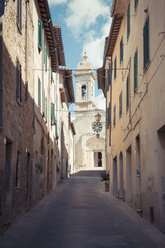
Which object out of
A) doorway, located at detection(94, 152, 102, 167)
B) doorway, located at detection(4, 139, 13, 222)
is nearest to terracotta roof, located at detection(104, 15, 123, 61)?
doorway, located at detection(4, 139, 13, 222)

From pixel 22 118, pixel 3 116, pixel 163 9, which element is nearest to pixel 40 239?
pixel 3 116

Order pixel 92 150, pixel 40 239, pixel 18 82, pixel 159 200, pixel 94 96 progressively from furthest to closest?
pixel 94 96
pixel 92 150
pixel 18 82
pixel 159 200
pixel 40 239

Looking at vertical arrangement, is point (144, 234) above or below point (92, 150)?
below

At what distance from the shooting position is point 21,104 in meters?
12.6

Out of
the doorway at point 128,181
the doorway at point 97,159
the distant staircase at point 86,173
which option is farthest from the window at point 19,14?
the doorway at point 97,159

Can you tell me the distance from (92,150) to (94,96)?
→ 1694 centimetres

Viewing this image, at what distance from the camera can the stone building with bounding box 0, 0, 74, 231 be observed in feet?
32.5

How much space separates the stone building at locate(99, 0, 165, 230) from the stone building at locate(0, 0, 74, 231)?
360cm

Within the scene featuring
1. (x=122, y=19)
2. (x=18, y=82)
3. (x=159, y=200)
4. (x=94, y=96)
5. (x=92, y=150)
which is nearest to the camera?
(x=159, y=200)

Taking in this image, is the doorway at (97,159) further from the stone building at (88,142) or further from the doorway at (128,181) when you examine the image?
the doorway at (128,181)

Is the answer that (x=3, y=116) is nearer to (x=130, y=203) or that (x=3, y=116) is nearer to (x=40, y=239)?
(x=40, y=239)

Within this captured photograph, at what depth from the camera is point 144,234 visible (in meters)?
9.70

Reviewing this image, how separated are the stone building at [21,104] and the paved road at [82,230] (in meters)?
0.55

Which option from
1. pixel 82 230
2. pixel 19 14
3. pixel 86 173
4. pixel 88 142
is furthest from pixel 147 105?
pixel 88 142
